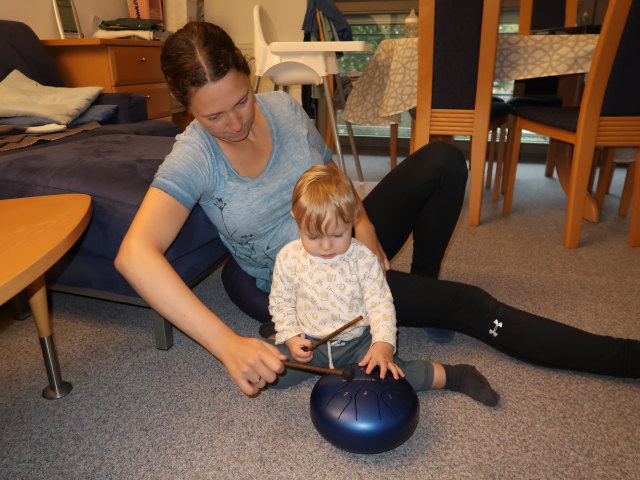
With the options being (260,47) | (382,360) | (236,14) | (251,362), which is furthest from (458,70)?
(236,14)

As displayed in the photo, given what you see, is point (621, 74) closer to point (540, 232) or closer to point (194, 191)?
point (540, 232)

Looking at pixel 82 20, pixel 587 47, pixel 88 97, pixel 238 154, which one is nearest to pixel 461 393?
pixel 238 154

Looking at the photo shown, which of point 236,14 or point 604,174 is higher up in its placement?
point 236,14

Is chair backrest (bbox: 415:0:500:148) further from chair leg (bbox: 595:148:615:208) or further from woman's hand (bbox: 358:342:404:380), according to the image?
woman's hand (bbox: 358:342:404:380)

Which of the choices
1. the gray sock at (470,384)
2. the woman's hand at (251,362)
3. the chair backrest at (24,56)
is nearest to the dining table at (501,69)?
the gray sock at (470,384)

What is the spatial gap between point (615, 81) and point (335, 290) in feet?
4.76

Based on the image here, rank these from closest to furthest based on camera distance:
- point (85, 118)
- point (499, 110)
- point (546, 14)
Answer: point (85, 118) → point (499, 110) → point (546, 14)

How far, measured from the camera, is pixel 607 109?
182 cm

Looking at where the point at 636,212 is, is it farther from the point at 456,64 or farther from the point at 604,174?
the point at 456,64

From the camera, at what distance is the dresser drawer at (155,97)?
3.01 metres

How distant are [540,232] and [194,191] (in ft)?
5.55

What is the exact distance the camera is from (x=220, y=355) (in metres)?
0.79

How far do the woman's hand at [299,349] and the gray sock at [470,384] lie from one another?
1.11ft

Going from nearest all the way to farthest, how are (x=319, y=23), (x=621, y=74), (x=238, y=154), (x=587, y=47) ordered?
(x=238, y=154)
(x=621, y=74)
(x=587, y=47)
(x=319, y=23)
